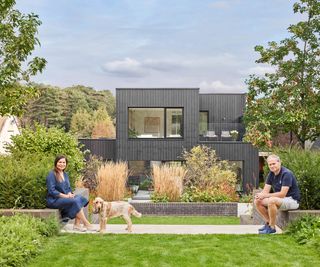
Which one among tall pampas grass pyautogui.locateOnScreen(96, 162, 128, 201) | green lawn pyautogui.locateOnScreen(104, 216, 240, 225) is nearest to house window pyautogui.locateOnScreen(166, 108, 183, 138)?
tall pampas grass pyautogui.locateOnScreen(96, 162, 128, 201)

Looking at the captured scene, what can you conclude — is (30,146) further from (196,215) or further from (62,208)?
(62,208)

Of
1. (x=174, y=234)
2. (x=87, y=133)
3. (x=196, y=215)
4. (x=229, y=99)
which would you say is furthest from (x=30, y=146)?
(x=87, y=133)

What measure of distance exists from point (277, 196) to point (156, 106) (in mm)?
15632

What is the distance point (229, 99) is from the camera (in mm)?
26547

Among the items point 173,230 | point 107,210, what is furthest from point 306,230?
point 107,210

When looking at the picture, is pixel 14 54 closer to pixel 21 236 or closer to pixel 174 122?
pixel 21 236

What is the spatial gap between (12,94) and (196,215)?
5557mm

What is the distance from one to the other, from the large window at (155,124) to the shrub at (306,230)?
16018 mm

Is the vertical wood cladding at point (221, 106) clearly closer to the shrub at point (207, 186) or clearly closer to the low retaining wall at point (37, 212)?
the shrub at point (207, 186)

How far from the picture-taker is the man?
8.06 metres

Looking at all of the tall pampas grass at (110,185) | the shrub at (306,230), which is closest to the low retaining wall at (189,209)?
the tall pampas grass at (110,185)

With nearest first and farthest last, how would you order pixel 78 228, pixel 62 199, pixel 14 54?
pixel 62 199 → pixel 78 228 → pixel 14 54

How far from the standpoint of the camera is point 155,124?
2397cm

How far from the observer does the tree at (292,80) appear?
1731 cm
